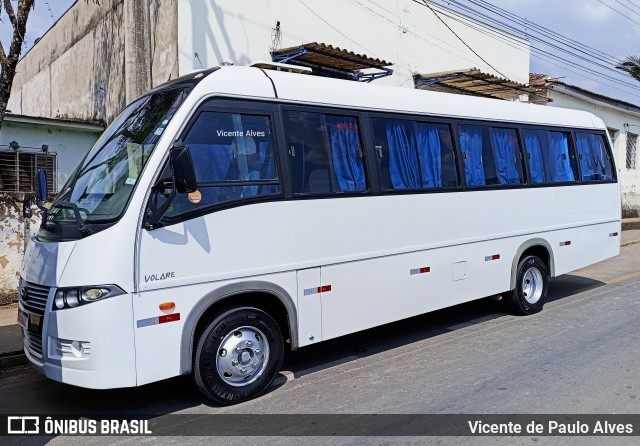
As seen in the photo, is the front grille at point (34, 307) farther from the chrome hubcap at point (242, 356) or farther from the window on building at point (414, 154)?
the window on building at point (414, 154)

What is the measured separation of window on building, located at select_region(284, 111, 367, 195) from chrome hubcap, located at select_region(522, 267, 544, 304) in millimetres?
3564

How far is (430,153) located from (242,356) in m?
3.29

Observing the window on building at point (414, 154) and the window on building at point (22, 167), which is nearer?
the window on building at point (414, 154)

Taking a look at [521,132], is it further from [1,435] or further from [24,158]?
[24,158]

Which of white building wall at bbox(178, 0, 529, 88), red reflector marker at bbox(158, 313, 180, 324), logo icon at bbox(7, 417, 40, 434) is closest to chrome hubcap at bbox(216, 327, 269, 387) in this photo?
red reflector marker at bbox(158, 313, 180, 324)

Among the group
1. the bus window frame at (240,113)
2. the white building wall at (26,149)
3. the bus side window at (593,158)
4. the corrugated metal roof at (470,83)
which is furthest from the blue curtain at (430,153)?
the corrugated metal roof at (470,83)

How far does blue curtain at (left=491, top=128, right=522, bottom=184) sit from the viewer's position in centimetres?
785

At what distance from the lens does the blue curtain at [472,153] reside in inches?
290

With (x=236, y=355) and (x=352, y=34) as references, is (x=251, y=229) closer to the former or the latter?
(x=236, y=355)

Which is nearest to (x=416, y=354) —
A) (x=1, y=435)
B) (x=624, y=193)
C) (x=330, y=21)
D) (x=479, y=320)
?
(x=479, y=320)

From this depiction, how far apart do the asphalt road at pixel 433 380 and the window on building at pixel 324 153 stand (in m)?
1.88

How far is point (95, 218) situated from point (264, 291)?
1.54 m

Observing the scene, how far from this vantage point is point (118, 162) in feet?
16.6

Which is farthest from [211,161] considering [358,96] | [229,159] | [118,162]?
[358,96]
